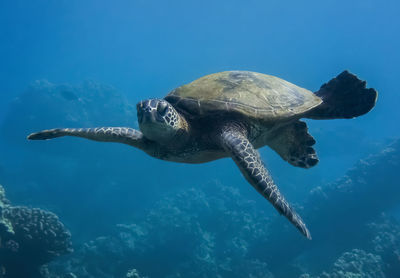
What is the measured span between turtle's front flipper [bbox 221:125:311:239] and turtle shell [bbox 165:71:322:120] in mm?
510

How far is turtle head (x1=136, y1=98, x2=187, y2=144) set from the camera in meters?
3.11

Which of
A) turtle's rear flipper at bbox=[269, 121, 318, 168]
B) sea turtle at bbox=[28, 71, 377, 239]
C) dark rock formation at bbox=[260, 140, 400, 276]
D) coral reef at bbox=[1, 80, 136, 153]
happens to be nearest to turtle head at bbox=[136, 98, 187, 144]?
sea turtle at bbox=[28, 71, 377, 239]

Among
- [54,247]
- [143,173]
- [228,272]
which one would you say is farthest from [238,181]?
[54,247]

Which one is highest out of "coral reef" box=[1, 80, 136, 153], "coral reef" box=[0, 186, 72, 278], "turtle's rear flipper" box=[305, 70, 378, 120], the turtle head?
"coral reef" box=[1, 80, 136, 153]

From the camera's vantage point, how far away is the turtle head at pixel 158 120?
3111 millimetres

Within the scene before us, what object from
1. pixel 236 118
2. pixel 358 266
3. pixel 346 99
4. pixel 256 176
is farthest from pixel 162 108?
pixel 358 266

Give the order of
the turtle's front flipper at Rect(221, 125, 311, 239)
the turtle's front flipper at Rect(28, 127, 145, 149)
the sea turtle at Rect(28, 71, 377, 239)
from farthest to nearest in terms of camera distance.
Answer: the turtle's front flipper at Rect(28, 127, 145, 149) → the sea turtle at Rect(28, 71, 377, 239) → the turtle's front flipper at Rect(221, 125, 311, 239)

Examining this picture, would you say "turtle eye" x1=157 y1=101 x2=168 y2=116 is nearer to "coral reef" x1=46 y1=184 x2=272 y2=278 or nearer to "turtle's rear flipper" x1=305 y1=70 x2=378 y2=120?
"turtle's rear flipper" x1=305 y1=70 x2=378 y2=120

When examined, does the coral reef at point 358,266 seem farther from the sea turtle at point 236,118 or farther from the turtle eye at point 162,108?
the turtle eye at point 162,108

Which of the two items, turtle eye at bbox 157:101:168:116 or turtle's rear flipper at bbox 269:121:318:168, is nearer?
turtle eye at bbox 157:101:168:116

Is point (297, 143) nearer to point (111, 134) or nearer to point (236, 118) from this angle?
point (236, 118)

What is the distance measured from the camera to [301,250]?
43.3 feet

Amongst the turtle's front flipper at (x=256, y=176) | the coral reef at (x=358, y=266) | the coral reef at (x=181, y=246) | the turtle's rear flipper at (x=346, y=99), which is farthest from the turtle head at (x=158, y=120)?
the coral reef at (x=181, y=246)

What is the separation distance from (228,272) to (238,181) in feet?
54.8
